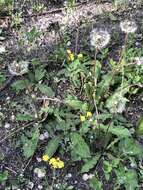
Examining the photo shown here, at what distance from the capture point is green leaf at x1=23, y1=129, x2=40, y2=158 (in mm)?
4035

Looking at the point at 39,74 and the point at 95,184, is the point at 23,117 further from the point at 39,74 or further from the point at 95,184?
the point at 95,184

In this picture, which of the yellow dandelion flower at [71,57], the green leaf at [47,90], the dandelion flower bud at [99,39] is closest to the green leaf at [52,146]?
the green leaf at [47,90]

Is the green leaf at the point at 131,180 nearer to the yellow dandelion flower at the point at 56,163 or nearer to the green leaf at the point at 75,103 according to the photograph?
the yellow dandelion flower at the point at 56,163

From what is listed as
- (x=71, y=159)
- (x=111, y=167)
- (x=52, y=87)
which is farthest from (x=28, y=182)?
(x=52, y=87)

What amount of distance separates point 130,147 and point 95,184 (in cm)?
45

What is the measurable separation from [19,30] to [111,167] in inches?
74.6

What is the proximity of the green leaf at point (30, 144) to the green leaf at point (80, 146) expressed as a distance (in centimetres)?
32

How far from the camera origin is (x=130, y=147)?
4.00 m

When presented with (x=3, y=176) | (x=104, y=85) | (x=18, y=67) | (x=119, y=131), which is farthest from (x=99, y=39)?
(x=3, y=176)

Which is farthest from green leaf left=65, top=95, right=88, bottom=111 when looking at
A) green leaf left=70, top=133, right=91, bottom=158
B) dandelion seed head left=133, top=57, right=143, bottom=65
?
dandelion seed head left=133, top=57, right=143, bottom=65

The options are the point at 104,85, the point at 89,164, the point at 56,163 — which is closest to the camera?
the point at 56,163

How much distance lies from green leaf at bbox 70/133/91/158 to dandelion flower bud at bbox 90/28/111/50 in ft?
3.16

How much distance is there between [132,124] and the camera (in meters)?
4.22

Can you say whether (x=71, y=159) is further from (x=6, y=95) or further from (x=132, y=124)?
(x=6, y=95)
